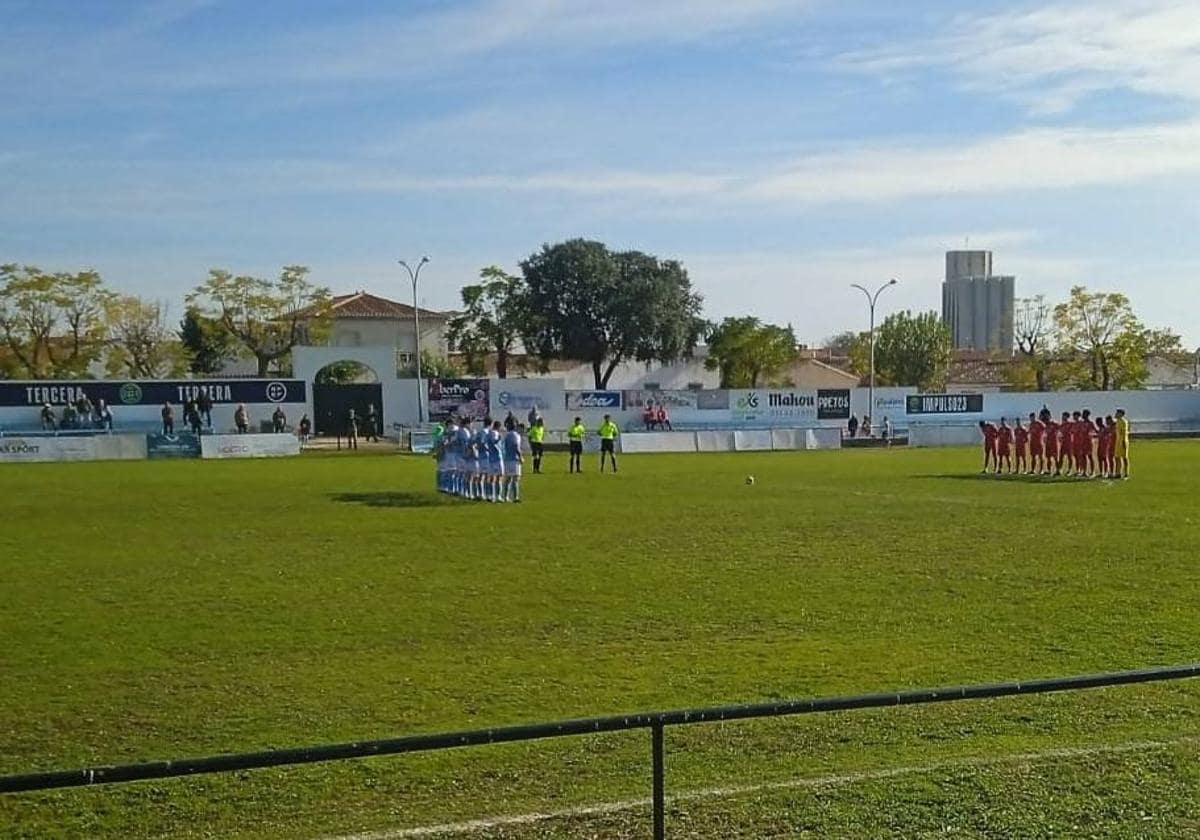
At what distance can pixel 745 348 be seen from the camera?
8512cm

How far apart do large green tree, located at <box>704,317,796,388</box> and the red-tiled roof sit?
19.6 meters

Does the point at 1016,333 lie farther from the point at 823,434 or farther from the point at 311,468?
the point at 311,468

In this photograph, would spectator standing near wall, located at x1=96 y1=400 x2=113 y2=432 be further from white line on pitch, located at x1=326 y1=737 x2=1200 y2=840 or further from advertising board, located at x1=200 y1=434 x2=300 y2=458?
white line on pitch, located at x1=326 y1=737 x2=1200 y2=840

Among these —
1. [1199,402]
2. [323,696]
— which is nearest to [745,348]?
[1199,402]

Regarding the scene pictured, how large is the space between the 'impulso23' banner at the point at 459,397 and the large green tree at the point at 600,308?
23.2m

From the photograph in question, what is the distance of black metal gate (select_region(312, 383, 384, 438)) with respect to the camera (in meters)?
56.4

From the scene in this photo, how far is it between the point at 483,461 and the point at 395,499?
226 cm

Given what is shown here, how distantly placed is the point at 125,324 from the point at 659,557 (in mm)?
67961

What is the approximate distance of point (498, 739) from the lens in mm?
4012

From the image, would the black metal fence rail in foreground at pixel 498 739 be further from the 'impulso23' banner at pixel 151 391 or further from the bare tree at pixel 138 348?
the bare tree at pixel 138 348

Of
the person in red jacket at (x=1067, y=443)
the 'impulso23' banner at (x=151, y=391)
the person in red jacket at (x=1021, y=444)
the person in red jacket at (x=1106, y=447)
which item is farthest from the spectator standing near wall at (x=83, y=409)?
the person in red jacket at (x=1106, y=447)

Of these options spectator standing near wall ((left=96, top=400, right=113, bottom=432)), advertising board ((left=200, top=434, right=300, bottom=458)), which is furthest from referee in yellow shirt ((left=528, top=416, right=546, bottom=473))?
spectator standing near wall ((left=96, top=400, right=113, bottom=432))

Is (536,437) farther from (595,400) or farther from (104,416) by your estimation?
(595,400)

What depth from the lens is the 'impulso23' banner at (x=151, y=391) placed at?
49.7 meters
